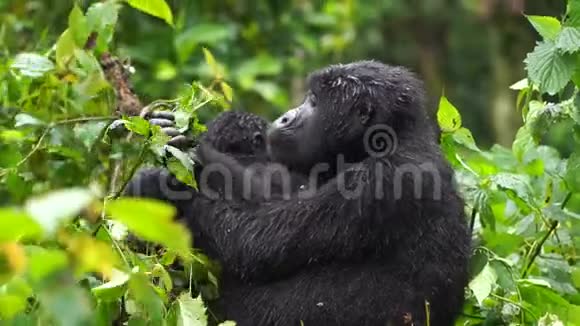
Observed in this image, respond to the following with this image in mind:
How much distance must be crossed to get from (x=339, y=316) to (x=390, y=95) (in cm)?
82

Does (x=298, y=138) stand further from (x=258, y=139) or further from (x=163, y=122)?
(x=163, y=122)

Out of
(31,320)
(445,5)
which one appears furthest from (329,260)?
(445,5)

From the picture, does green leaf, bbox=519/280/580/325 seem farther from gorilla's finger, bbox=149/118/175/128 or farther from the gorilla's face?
gorilla's finger, bbox=149/118/175/128

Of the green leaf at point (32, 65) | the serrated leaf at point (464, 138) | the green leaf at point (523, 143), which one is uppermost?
the green leaf at point (32, 65)

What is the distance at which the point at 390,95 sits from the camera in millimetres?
3602

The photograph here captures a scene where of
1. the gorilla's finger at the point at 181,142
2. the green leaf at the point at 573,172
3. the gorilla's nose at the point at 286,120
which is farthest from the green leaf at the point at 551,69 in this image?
the gorilla's finger at the point at 181,142

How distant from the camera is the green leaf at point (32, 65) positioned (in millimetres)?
3732

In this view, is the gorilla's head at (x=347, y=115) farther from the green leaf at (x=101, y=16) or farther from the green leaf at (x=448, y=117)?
the green leaf at (x=101, y=16)

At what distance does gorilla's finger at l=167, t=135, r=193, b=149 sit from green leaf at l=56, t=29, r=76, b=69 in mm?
553

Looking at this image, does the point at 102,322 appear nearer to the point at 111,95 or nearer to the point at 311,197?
the point at 311,197

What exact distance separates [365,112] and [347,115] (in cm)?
9

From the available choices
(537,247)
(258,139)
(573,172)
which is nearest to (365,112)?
(258,139)

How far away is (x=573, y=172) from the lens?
3.65 m

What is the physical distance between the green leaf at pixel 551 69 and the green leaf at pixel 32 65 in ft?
5.79
